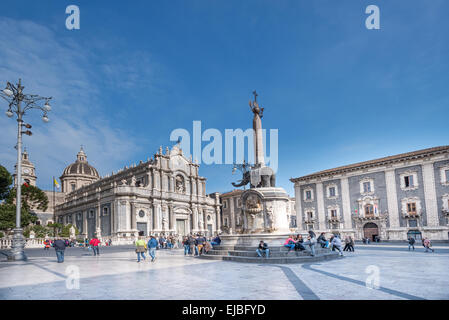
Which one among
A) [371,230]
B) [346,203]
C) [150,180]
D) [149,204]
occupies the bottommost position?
[371,230]

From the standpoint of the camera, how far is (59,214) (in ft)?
214

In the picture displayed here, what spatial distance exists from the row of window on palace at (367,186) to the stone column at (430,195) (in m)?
1.15

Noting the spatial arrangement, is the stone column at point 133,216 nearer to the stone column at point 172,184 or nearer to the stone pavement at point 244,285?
the stone column at point 172,184

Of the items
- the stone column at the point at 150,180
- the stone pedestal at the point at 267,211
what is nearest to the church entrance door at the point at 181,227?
the stone column at the point at 150,180

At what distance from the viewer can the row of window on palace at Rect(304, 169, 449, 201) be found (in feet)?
122

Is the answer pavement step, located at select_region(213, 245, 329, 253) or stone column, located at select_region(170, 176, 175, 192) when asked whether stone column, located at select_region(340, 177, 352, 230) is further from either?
pavement step, located at select_region(213, 245, 329, 253)

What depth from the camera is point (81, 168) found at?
7925 cm

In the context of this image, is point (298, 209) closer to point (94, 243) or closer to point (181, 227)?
point (181, 227)

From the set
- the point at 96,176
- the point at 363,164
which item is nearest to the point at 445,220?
the point at 363,164

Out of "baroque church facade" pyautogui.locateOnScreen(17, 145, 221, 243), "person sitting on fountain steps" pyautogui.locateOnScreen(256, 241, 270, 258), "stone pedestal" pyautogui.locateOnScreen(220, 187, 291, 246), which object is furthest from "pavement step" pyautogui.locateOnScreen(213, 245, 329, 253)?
"baroque church facade" pyautogui.locateOnScreen(17, 145, 221, 243)

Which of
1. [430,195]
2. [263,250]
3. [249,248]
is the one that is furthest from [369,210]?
[263,250]

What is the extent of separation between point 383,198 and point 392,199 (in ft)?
3.51

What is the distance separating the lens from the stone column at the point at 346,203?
41969mm

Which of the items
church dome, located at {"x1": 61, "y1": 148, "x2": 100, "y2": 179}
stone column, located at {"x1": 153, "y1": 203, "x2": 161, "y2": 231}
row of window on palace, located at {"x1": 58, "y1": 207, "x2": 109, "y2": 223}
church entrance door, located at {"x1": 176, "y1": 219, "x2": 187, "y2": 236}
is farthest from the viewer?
church dome, located at {"x1": 61, "y1": 148, "x2": 100, "y2": 179}
